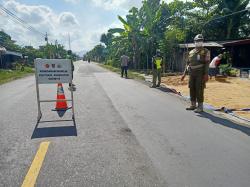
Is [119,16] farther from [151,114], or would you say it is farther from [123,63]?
[151,114]

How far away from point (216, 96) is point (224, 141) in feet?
20.6

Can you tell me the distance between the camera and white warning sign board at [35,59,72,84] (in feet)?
Result: 24.4

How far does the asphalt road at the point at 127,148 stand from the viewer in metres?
3.88

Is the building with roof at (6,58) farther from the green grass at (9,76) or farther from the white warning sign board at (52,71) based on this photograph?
the white warning sign board at (52,71)

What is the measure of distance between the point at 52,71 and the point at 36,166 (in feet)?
12.2

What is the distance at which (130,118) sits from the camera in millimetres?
7523

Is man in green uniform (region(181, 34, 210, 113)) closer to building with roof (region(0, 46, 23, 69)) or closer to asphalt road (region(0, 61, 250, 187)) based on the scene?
asphalt road (region(0, 61, 250, 187))

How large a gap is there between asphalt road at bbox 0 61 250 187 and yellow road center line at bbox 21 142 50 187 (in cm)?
6

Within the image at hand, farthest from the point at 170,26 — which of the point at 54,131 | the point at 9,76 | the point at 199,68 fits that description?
the point at 54,131

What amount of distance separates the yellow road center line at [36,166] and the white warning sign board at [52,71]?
8.35 feet

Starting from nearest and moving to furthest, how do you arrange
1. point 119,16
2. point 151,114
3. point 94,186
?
point 94,186, point 151,114, point 119,16

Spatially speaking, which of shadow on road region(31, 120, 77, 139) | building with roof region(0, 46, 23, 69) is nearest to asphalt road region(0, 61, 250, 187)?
shadow on road region(31, 120, 77, 139)

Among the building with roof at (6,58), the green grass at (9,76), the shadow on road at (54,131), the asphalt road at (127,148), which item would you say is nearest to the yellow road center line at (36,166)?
the asphalt road at (127,148)

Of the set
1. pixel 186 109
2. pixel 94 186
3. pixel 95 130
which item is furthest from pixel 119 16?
Answer: pixel 94 186
